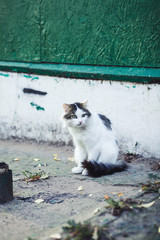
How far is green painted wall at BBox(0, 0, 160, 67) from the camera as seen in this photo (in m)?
4.65

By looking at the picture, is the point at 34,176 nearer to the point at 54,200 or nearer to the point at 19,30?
the point at 54,200

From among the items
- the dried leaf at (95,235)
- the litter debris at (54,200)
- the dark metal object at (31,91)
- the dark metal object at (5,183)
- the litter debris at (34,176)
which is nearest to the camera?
the dried leaf at (95,235)

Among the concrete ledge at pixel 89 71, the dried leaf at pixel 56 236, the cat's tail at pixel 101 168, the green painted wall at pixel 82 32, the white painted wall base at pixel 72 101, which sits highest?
the green painted wall at pixel 82 32

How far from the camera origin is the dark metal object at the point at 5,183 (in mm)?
3453

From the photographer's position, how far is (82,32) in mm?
5145

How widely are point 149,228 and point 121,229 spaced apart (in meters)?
0.20

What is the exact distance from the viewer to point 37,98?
5.61 meters

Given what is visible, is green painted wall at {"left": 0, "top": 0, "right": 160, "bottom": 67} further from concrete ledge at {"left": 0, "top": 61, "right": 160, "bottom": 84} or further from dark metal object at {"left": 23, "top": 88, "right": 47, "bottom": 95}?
dark metal object at {"left": 23, "top": 88, "right": 47, "bottom": 95}

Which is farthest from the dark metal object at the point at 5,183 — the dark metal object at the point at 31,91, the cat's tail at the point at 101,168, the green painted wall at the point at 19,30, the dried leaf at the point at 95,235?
the green painted wall at the point at 19,30

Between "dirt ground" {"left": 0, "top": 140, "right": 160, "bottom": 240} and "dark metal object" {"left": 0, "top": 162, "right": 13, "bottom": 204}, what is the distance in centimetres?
8

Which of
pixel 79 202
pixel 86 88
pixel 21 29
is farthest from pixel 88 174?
pixel 21 29

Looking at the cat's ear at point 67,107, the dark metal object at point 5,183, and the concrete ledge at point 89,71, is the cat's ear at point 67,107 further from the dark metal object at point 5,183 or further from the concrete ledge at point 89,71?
the dark metal object at point 5,183

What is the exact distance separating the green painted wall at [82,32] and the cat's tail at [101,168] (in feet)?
4.86

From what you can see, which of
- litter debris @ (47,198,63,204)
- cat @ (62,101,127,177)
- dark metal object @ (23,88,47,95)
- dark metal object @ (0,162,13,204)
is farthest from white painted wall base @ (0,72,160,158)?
dark metal object @ (0,162,13,204)
